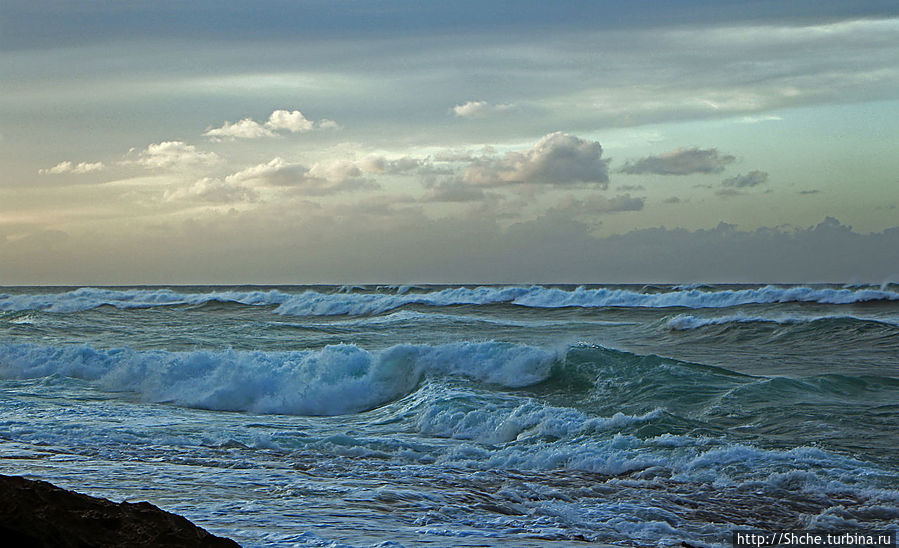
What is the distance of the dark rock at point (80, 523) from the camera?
3467 mm

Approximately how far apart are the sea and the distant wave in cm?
1620

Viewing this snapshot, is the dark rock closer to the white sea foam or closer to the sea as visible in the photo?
the sea

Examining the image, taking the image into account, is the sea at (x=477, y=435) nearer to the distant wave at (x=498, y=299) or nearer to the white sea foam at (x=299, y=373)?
the white sea foam at (x=299, y=373)

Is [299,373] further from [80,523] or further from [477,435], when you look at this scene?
[80,523]

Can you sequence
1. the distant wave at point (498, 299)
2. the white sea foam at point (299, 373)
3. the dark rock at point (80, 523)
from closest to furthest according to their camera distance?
1. the dark rock at point (80, 523)
2. the white sea foam at point (299, 373)
3. the distant wave at point (498, 299)

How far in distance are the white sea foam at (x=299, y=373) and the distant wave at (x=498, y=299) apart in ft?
75.0

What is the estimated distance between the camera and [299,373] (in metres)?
14.9

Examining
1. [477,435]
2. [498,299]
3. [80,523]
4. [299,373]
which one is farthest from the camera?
[498,299]

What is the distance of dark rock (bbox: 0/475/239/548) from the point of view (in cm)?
347

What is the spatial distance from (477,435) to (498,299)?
33.4 meters

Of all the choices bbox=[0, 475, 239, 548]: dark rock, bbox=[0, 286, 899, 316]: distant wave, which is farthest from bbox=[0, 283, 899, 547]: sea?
bbox=[0, 286, 899, 316]: distant wave

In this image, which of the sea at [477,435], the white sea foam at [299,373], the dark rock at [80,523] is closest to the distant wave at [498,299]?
the sea at [477,435]

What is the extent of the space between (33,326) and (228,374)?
15126 millimetres

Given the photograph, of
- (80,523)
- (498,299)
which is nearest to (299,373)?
(80,523)
